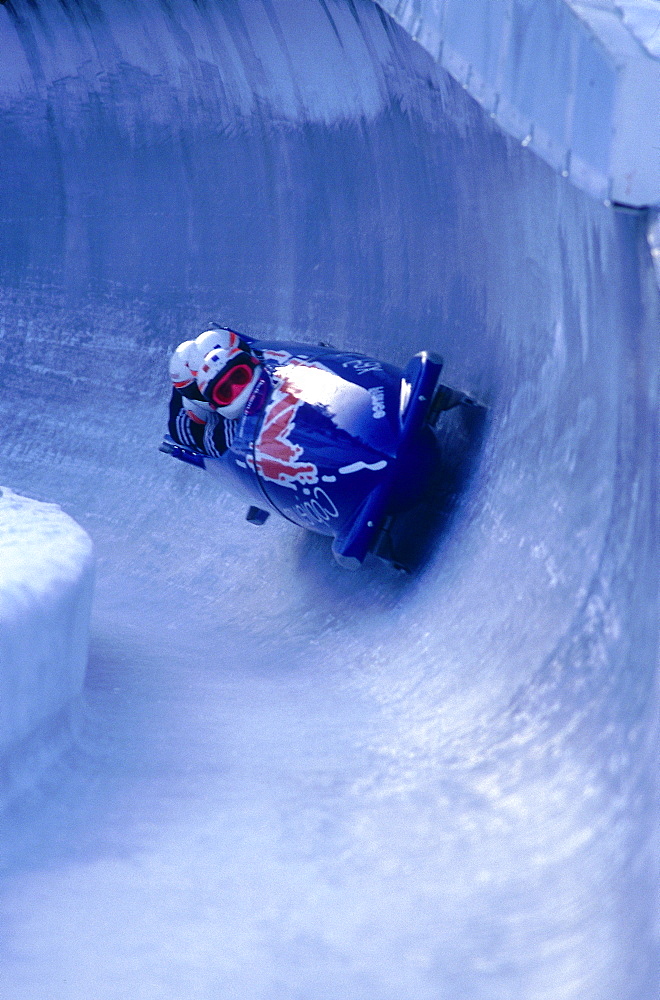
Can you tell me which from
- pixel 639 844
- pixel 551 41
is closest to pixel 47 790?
pixel 639 844

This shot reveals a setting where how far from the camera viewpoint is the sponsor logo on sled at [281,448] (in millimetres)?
2912

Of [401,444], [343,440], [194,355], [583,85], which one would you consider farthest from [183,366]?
[583,85]

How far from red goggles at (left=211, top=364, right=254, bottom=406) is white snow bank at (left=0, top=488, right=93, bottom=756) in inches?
32.6

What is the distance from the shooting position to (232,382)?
3.16 meters

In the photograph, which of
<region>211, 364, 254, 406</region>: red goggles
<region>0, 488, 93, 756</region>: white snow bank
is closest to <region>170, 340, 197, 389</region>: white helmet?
<region>211, 364, 254, 406</region>: red goggles

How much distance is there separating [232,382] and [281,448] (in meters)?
0.32

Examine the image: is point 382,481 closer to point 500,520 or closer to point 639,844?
point 500,520

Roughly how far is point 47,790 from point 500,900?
85 centimetres

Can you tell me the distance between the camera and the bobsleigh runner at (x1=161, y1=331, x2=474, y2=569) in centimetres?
278

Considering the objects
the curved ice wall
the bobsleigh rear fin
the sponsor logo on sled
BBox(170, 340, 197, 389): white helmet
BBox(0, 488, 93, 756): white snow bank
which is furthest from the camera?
BBox(170, 340, 197, 389): white helmet

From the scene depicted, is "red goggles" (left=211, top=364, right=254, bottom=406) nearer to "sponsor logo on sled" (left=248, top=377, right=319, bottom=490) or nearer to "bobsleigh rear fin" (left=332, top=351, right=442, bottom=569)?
"sponsor logo on sled" (left=248, top=377, right=319, bottom=490)

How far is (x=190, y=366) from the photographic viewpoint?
329cm

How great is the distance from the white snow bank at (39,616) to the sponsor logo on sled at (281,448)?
67 cm

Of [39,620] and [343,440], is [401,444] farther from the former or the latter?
[39,620]
